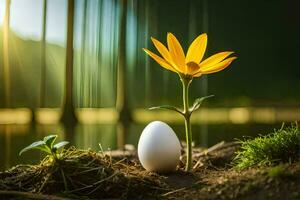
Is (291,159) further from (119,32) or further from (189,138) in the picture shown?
(119,32)

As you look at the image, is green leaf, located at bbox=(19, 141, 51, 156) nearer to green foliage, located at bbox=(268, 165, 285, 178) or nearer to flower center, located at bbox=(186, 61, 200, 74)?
flower center, located at bbox=(186, 61, 200, 74)

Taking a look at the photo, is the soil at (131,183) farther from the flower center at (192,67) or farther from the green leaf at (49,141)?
the flower center at (192,67)

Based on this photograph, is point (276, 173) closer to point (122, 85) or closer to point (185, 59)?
point (185, 59)

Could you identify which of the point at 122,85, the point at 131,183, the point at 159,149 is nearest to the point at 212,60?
the point at 159,149

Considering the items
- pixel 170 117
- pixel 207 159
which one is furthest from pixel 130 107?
pixel 207 159

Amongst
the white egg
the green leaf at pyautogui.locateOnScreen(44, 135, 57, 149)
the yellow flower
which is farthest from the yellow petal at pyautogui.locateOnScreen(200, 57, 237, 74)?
the green leaf at pyautogui.locateOnScreen(44, 135, 57, 149)

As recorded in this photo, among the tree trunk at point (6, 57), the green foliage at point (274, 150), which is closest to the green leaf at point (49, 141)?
the green foliage at point (274, 150)
